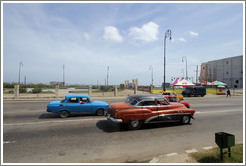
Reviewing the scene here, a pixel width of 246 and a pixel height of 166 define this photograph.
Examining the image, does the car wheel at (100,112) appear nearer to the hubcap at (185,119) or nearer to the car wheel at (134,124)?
the car wheel at (134,124)

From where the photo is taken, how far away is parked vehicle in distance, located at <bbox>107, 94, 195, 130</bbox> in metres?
6.87

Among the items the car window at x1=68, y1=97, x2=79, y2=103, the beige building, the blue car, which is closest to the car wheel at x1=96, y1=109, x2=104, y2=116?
the blue car

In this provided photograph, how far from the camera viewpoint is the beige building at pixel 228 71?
63031mm

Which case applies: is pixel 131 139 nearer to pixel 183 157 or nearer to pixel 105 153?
pixel 105 153

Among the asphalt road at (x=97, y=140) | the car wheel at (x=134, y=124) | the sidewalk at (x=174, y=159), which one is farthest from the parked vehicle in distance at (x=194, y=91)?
the sidewalk at (x=174, y=159)

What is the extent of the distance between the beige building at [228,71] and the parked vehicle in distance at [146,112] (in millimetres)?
56644

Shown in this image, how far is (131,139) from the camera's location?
588 centimetres

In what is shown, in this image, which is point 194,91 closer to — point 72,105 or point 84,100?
point 84,100

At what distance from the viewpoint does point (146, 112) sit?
711 centimetres

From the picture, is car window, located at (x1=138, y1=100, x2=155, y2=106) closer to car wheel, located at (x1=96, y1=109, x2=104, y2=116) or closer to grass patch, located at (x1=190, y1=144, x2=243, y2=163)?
grass patch, located at (x1=190, y1=144, x2=243, y2=163)

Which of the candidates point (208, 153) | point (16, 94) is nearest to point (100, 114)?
point (208, 153)

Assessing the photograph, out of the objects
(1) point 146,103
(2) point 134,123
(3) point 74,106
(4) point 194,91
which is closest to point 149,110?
(1) point 146,103

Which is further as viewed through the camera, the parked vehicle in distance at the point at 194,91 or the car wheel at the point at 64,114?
the parked vehicle in distance at the point at 194,91

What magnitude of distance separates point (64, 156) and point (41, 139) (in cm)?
193
